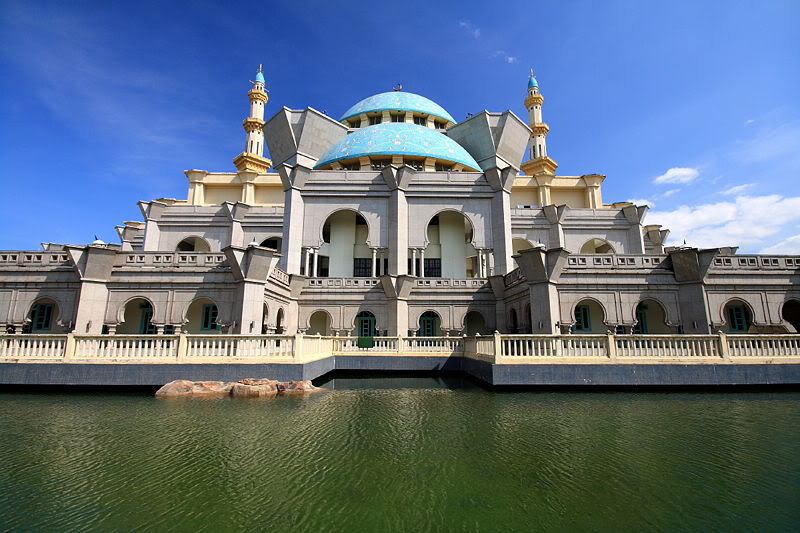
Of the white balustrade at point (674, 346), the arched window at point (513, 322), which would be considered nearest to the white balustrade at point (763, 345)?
the white balustrade at point (674, 346)

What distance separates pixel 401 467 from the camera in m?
5.95

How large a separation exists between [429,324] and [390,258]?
496cm

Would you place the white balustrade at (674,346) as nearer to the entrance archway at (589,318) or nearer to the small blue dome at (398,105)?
the entrance archway at (589,318)

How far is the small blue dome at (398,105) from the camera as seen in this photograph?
38.6 m

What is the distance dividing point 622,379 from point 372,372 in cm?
996

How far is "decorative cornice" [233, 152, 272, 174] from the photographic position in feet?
133

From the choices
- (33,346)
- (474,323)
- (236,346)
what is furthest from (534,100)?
(33,346)

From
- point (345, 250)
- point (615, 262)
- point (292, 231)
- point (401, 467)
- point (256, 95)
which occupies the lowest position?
point (401, 467)

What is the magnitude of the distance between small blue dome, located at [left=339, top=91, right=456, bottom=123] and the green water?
33.7 metres

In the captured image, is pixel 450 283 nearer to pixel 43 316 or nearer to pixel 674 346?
pixel 674 346

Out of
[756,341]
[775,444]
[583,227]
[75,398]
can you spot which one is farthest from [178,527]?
[583,227]

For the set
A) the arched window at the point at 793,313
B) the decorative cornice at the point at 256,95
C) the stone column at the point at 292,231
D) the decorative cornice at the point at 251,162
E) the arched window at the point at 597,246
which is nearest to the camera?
the arched window at the point at 793,313

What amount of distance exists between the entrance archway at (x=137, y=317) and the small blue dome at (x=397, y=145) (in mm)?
16298

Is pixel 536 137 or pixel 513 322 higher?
pixel 536 137
